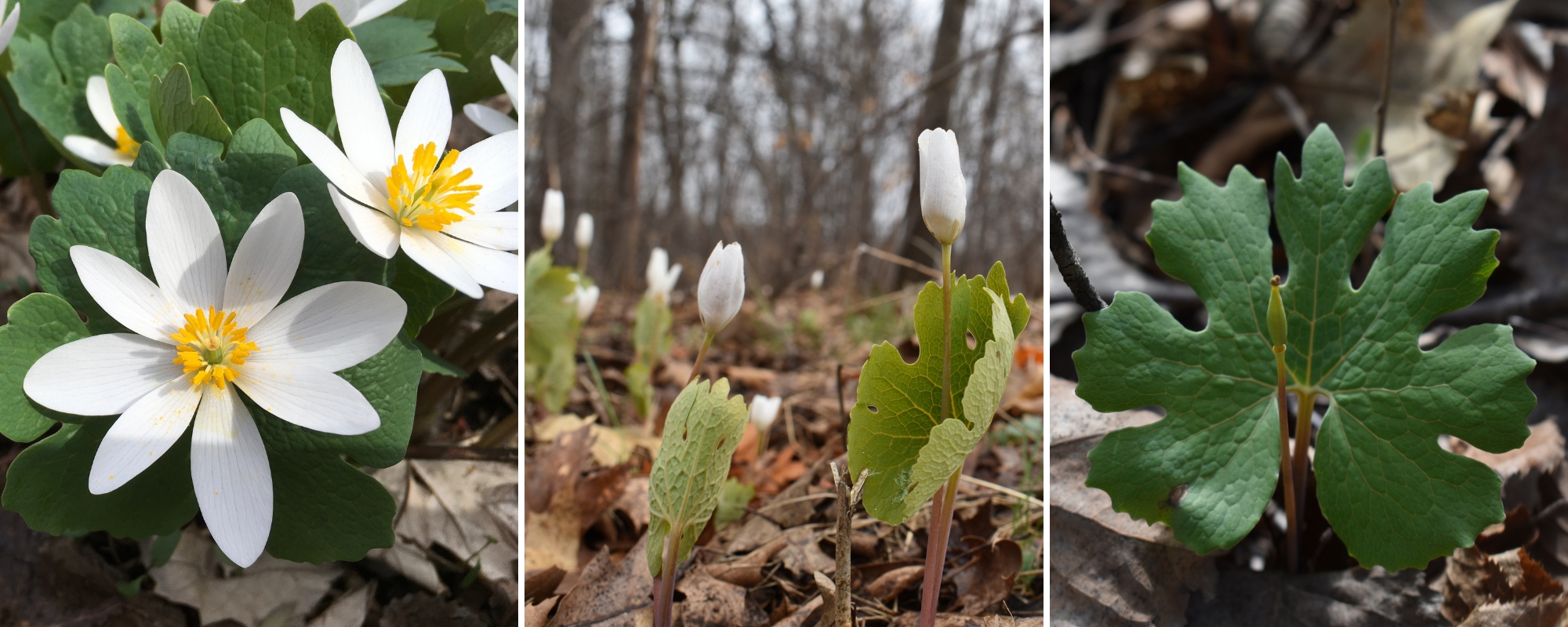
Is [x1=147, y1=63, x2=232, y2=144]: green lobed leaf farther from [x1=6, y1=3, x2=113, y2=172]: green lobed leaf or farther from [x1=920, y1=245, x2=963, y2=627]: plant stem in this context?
[x1=920, y1=245, x2=963, y2=627]: plant stem

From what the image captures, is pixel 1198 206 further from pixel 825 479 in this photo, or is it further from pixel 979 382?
pixel 825 479

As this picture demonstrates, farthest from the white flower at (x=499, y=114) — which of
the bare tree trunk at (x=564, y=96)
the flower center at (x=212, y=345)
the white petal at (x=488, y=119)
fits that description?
the bare tree trunk at (x=564, y=96)

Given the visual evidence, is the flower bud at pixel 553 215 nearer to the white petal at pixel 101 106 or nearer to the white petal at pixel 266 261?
the white petal at pixel 101 106

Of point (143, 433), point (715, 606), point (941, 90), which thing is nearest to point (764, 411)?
point (715, 606)

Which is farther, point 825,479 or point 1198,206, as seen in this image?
point 825,479

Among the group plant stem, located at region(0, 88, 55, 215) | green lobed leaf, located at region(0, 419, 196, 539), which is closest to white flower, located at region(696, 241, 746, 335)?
green lobed leaf, located at region(0, 419, 196, 539)

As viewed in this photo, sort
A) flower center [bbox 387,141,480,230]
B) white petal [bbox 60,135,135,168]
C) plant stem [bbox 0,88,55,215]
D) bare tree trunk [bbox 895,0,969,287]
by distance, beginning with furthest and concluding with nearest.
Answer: bare tree trunk [bbox 895,0,969,287] → plant stem [bbox 0,88,55,215] → white petal [bbox 60,135,135,168] → flower center [bbox 387,141,480,230]

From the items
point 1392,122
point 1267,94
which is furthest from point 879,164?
point 1392,122
